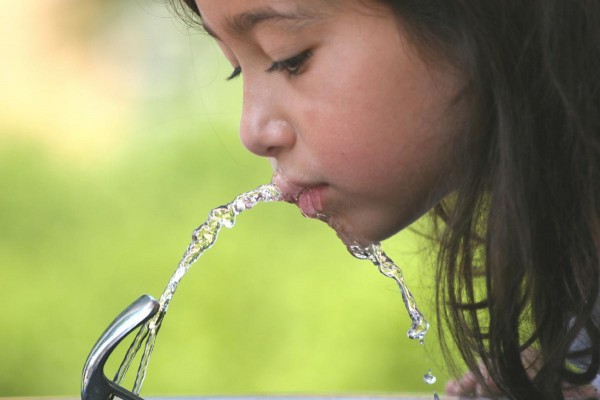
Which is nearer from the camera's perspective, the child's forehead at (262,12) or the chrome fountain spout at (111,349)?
the chrome fountain spout at (111,349)

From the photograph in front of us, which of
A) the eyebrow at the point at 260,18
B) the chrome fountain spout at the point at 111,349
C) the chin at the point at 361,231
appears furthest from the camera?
the chin at the point at 361,231

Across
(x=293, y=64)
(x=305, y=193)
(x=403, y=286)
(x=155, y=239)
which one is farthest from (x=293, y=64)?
(x=155, y=239)

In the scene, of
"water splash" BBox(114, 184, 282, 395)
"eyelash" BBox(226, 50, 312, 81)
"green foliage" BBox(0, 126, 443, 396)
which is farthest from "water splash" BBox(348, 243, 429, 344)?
"green foliage" BBox(0, 126, 443, 396)

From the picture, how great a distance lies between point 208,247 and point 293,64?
22 cm

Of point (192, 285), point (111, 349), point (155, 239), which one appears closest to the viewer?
point (111, 349)

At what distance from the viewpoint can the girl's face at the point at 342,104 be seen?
0.99 metres

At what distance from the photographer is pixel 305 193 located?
3.57 feet

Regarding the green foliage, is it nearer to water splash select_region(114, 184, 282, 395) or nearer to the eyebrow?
water splash select_region(114, 184, 282, 395)

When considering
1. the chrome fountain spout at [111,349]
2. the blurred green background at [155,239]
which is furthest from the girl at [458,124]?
the blurred green background at [155,239]

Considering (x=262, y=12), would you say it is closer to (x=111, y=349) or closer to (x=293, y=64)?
(x=293, y=64)

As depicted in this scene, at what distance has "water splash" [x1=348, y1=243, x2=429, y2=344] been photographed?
115cm

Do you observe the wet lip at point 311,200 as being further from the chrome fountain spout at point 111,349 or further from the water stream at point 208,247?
the chrome fountain spout at point 111,349

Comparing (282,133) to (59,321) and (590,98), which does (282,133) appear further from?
(59,321)

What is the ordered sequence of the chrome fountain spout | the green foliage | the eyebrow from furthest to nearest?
the green foliage → the eyebrow → the chrome fountain spout
